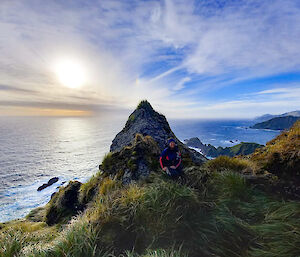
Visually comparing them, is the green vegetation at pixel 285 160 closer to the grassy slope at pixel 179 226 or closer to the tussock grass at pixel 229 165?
the tussock grass at pixel 229 165

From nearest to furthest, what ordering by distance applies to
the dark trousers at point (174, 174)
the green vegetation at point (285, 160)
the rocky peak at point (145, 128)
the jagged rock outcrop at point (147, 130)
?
the green vegetation at point (285, 160)
the dark trousers at point (174, 174)
the jagged rock outcrop at point (147, 130)
the rocky peak at point (145, 128)

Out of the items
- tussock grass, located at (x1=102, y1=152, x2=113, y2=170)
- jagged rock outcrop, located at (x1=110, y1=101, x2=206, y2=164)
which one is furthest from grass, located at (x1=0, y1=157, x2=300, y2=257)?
jagged rock outcrop, located at (x1=110, y1=101, x2=206, y2=164)

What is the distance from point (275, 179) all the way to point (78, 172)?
212 feet

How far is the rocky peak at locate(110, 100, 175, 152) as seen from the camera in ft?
31.3

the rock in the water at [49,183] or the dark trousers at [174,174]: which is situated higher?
the dark trousers at [174,174]

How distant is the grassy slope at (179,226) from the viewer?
2.95 metres

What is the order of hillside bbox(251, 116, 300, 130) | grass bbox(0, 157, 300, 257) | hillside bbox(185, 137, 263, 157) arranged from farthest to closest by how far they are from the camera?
hillside bbox(251, 116, 300, 130) → hillside bbox(185, 137, 263, 157) → grass bbox(0, 157, 300, 257)

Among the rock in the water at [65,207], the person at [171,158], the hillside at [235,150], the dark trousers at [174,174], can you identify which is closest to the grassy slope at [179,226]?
the dark trousers at [174,174]

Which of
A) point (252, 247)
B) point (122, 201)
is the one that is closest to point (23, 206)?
point (122, 201)

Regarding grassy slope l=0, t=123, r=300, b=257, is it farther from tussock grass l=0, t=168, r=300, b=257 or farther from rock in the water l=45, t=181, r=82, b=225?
rock in the water l=45, t=181, r=82, b=225

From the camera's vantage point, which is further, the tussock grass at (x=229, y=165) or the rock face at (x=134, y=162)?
the tussock grass at (x=229, y=165)

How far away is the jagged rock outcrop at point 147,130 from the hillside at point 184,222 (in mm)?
3527

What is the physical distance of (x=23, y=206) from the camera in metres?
37.2

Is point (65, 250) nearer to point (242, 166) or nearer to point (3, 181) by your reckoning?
point (242, 166)
